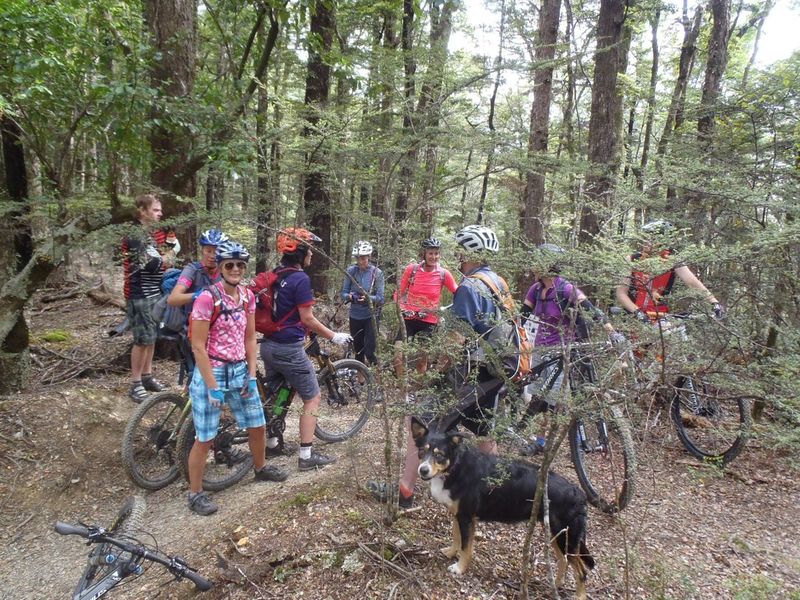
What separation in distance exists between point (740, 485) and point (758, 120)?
14.2ft

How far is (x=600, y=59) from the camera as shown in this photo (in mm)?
6785

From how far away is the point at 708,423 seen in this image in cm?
486

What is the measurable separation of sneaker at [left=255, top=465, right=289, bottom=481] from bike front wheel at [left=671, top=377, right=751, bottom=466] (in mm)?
3794

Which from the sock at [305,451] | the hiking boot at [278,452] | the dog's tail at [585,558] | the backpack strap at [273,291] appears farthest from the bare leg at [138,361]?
the dog's tail at [585,558]

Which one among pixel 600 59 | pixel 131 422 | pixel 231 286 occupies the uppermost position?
pixel 600 59

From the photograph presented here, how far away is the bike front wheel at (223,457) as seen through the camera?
432 cm

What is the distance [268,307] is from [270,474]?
164cm

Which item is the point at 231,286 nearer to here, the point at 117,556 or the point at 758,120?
the point at 117,556

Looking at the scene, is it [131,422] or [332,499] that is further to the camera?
[131,422]

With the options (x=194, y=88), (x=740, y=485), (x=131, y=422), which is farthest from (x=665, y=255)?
(x=194, y=88)

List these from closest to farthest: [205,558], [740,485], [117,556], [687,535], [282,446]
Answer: [117,556] → [205,558] → [687,535] → [740,485] → [282,446]

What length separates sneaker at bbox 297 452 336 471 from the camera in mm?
4566

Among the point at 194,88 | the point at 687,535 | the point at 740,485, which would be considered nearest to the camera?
the point at 687,535

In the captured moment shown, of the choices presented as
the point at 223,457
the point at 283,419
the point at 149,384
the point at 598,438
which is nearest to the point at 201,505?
the point at 223,457
